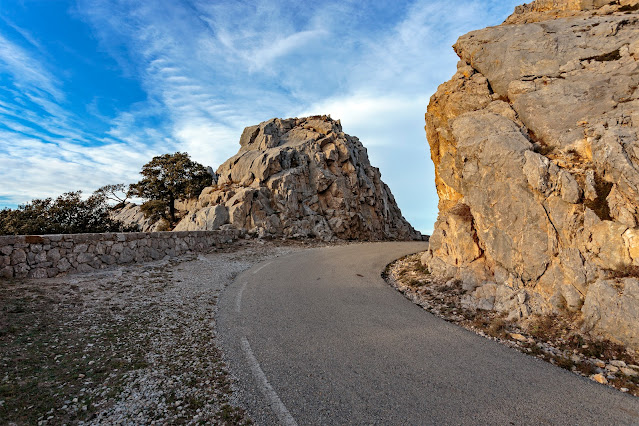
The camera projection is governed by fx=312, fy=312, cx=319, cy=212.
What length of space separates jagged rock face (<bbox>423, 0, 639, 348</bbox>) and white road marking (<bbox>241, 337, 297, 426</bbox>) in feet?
21.9

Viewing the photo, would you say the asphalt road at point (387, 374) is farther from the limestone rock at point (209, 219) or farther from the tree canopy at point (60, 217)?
the tree canopy at point (60, 217)

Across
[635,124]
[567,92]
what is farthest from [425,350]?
[567,92]

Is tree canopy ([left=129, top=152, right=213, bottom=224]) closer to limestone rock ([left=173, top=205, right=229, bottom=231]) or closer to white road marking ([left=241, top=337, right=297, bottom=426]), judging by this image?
limestone rock ([left=173, top=205, right=229, bottom=231])

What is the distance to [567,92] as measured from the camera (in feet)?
34.2

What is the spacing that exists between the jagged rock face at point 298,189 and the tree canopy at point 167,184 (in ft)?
11.3

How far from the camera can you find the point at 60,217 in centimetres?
2512

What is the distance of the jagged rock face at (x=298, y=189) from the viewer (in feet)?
99.0

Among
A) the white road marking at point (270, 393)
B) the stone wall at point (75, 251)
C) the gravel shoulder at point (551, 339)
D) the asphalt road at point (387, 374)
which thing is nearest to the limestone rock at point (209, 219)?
the stone wall at point (75, 251)

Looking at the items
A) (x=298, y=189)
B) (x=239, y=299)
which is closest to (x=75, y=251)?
(x=239, y=299)

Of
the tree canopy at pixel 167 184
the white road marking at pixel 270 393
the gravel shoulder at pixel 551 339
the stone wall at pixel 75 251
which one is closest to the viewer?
the white road marking at pixel 270 393

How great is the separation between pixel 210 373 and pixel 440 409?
144 inches

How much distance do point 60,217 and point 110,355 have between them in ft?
84.1

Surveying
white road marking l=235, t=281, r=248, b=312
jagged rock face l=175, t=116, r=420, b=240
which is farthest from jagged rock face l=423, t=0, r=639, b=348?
jagged rock face l=175, t=116, r=420, b=240

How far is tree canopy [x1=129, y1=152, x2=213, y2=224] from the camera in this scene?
Result: 37.6 meters
